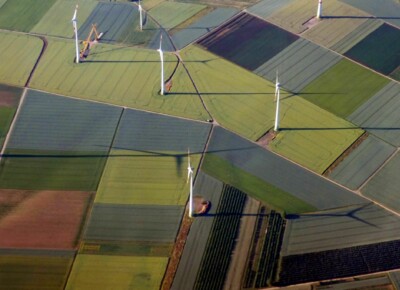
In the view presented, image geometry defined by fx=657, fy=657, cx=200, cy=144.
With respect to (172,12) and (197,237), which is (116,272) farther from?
(172,12)

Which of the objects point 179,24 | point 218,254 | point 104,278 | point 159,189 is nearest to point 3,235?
point 104,278

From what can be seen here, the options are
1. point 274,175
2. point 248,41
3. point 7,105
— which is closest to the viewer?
point 274,175

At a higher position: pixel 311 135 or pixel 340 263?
pixel 311 135

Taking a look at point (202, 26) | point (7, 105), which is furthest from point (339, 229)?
point (7, 105)

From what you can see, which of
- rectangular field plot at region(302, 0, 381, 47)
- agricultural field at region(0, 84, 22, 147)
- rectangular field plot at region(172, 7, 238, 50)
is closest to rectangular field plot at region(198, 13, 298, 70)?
rectangular field plot at region(172, 7, 238, 50)

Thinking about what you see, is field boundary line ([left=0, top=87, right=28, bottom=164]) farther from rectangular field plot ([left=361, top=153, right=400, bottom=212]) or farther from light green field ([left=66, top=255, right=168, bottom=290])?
rectangular field plot ([left=361, top=153, right=400, bottom=212])

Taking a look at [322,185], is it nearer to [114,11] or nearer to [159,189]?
[159,189]

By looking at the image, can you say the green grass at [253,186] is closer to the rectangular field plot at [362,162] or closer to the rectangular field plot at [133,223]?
the rectangular field plot at [362,162]
